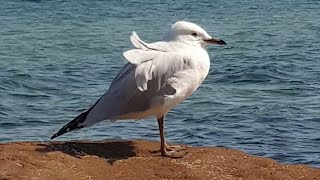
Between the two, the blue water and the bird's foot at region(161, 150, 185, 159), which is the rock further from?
the blue water

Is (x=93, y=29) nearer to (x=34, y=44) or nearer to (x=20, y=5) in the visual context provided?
(x=34, y=44)

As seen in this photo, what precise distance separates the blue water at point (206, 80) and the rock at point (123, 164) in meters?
2.83

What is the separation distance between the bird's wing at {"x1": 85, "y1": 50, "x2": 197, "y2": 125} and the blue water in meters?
2.89

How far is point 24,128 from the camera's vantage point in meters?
10.6

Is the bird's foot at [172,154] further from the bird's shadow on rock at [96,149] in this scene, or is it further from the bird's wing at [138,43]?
the bird's wing at [138,43]

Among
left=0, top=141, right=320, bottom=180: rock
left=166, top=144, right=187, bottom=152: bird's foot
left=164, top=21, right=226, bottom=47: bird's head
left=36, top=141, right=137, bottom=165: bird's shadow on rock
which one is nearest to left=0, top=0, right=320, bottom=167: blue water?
left=166, top=144, right=187, bottom=152: bird's foot

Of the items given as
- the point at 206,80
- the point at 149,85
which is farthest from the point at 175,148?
the point at 206,80

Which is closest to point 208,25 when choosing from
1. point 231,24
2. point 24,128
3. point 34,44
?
point 231,24

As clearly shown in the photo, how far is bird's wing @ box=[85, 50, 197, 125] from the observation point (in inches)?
236

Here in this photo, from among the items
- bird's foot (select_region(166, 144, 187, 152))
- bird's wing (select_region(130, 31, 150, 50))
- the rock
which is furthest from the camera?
bird's foot (select_region(166, 144, 187, 152))

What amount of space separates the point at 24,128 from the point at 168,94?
4912mm

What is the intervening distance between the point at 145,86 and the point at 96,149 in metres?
0.59

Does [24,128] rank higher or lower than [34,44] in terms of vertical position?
higher

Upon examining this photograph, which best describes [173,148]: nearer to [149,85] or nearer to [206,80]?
[149,85]
